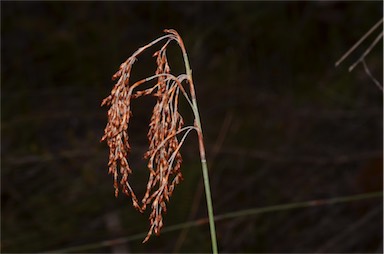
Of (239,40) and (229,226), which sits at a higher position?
(239,40)

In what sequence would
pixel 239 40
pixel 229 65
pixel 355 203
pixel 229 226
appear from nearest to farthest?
pixel 229 226, pixel 355 203, pixel 229 65, pixel 239 40

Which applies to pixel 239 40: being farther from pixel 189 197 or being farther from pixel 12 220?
pixel 12 220

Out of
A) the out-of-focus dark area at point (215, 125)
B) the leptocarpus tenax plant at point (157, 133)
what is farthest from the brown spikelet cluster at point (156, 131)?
the out-of-focus dark area at point (215, 125)

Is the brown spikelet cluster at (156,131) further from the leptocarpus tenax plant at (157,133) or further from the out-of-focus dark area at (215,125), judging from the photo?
the out-of-focus dark area at (215,125)

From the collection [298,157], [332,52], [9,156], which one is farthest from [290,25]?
[9,156]

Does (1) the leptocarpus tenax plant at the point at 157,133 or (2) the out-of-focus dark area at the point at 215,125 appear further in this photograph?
(2) the out-of-focus dark area at the point at 215,125

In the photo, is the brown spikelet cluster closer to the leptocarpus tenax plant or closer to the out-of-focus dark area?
the leptocarpus tenax plant

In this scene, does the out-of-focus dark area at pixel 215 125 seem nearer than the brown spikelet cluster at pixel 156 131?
No

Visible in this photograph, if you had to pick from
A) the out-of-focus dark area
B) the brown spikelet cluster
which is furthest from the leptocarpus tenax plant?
the out-of-focus dark area
